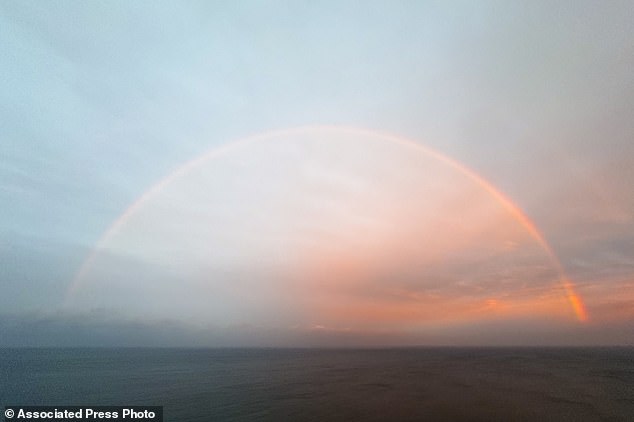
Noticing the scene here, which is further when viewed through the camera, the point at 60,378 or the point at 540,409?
the point at 60,378

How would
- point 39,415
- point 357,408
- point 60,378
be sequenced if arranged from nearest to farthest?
point 39,415, point 357,408, point 60,378

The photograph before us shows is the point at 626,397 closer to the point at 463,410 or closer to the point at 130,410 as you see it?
the point at 463,410

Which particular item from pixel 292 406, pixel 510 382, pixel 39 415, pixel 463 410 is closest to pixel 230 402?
pixel 292 406

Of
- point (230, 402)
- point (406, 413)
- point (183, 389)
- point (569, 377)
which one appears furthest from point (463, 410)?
point (569, 377)

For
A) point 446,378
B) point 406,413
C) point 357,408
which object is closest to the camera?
point 406,413

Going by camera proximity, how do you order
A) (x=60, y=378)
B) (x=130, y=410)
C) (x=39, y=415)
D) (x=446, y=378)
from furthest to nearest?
(x=60, y=378) → (x=446, y=378) → (x=130, y=410) → (x=39, y=415)

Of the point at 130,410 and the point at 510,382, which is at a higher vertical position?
the point at 130,410

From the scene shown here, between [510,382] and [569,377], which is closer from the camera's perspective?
[510,382]

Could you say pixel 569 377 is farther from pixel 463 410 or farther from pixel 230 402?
pixel 230 402

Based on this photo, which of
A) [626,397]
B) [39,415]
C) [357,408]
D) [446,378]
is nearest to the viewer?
[39,415]
